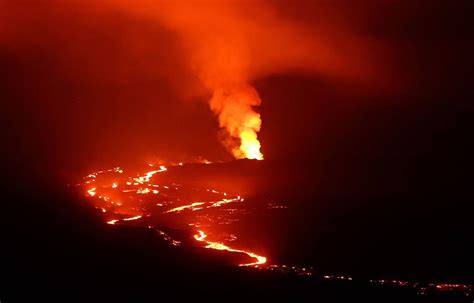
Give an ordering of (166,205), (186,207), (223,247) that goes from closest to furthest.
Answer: (223,247)
(186,207)
(166,205)

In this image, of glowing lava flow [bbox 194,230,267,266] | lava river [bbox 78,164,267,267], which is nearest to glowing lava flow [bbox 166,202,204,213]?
lava river [bbox 78,164,267,267]

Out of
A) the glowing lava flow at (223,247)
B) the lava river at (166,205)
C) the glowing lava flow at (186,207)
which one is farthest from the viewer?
the glowing lava flow at (186,207)

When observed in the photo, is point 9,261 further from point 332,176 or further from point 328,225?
point 332,176

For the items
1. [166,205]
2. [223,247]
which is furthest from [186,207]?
[223,247]

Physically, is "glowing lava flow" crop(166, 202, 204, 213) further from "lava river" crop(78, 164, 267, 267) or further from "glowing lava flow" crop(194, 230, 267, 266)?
"glowing lava flow" crop(194, 230, 267, 266)

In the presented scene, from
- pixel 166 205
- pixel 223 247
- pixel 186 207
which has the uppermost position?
pixel 166 205

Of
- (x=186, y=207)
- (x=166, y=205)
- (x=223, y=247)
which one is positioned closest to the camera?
(x=223, y=247)

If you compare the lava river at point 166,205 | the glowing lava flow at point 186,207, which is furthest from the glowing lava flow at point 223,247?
the glowing lava flow at point 186,207

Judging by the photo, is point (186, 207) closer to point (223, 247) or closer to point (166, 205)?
point (166, 205)

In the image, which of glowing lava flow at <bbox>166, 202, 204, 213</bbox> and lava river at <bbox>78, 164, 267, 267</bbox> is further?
glowing lava flow at <bbox>166, 202, 204, 213</bbox>

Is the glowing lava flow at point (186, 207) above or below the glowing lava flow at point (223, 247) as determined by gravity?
above

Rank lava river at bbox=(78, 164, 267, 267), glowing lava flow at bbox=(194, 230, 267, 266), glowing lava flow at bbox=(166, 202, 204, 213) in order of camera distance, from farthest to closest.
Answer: glowing lava flow at bbox=(166, 202, 204, 213) → lava river at bbox=(78, 164, 267, 267) → glowing lava flow at bbox=(194, 230, 267, 266)

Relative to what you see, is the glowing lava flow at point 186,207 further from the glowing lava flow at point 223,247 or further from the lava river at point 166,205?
the glowing lava flow at point 223,247

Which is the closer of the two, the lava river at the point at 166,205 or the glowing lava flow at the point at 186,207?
the lava river at the point at 166,205
